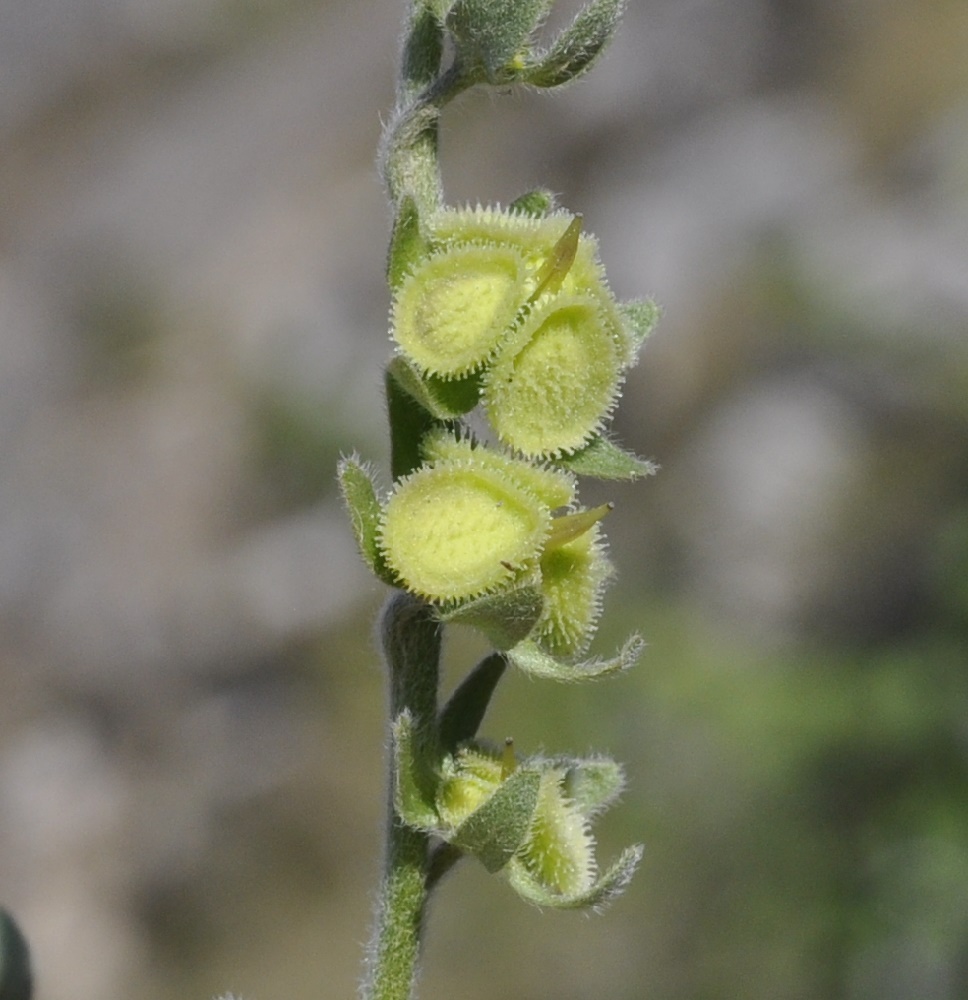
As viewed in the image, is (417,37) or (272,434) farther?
(272,434)

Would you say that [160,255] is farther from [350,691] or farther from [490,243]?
[490,243]

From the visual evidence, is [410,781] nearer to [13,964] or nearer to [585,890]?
[585,890]

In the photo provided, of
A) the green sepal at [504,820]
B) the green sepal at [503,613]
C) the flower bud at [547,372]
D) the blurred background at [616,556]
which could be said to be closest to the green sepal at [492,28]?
the flower bud at [547,372]

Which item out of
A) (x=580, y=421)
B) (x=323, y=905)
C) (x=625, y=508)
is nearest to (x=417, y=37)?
(x=580, y=421)

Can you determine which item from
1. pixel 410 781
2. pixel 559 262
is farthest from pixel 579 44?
pixel 410 781

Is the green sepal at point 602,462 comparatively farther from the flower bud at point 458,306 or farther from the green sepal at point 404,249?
the green sepal at point 404,249

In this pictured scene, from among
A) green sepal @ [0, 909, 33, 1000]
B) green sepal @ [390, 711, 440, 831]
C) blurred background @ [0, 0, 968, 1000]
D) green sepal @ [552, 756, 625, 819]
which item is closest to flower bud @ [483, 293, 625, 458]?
green sepal @ [390, 711, 440, 831]


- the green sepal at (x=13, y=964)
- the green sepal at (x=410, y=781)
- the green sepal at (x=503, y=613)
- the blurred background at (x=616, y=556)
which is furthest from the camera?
the blurred background at (x=616, y=556)
